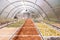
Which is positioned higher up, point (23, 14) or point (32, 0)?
point (32, 0)

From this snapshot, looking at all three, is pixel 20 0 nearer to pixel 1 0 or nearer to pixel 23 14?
pixel 1 0

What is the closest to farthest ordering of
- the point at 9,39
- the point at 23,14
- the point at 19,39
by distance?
the point at 9,39
the point at 19,39
the point at 23,14

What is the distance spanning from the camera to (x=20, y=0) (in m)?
17.8

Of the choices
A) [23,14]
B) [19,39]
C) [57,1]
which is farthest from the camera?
[23,14]

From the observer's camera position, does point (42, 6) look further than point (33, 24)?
Yes

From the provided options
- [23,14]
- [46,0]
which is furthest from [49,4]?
[23,14]

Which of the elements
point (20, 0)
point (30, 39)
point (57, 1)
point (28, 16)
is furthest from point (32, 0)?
point (28, 16)

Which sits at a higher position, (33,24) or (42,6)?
(42,6)

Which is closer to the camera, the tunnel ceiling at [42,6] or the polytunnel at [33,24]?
the polytunnel at [33,24]

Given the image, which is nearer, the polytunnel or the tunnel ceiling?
the polytunnel

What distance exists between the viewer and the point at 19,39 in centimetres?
448

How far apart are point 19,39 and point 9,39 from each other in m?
0.61

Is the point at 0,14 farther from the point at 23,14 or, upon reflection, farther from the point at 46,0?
the point at 23,14

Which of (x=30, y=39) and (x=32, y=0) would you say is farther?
(x=32, y=0)
